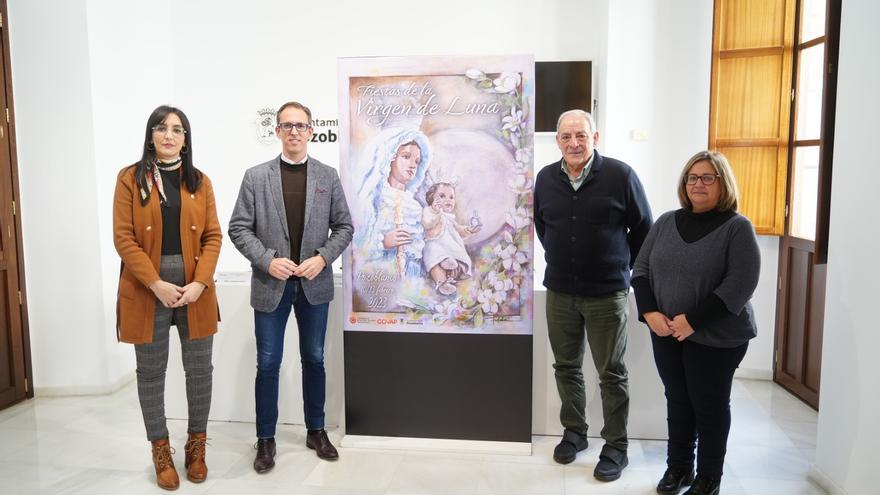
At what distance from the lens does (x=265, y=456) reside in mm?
3166

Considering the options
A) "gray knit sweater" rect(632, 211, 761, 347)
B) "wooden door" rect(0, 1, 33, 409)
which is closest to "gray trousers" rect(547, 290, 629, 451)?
"gray knit sweater" rect(632, 211, 761, 347)

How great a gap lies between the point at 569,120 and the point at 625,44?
250cm

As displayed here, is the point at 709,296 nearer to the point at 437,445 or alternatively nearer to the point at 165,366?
the point at 437,445

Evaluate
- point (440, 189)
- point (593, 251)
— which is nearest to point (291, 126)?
point (440, 189)

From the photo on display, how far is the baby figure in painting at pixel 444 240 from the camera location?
3238 mm

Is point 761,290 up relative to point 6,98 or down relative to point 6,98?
down

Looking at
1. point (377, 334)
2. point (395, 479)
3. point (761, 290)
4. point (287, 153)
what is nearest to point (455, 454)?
point (395, 479)

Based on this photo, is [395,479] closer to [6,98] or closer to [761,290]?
[761,290]

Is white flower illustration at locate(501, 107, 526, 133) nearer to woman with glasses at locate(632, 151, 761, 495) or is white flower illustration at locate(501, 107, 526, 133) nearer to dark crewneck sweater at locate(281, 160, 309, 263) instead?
woman with glasses at locate(632, 151, 761, 495)

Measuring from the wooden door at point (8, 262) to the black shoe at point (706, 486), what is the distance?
4190 millimetres

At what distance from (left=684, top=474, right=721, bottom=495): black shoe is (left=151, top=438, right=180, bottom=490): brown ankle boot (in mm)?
2357

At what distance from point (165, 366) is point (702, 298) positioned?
7.91 feet

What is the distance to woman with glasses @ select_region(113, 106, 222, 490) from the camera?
9.22 feet

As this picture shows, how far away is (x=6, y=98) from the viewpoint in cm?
412
